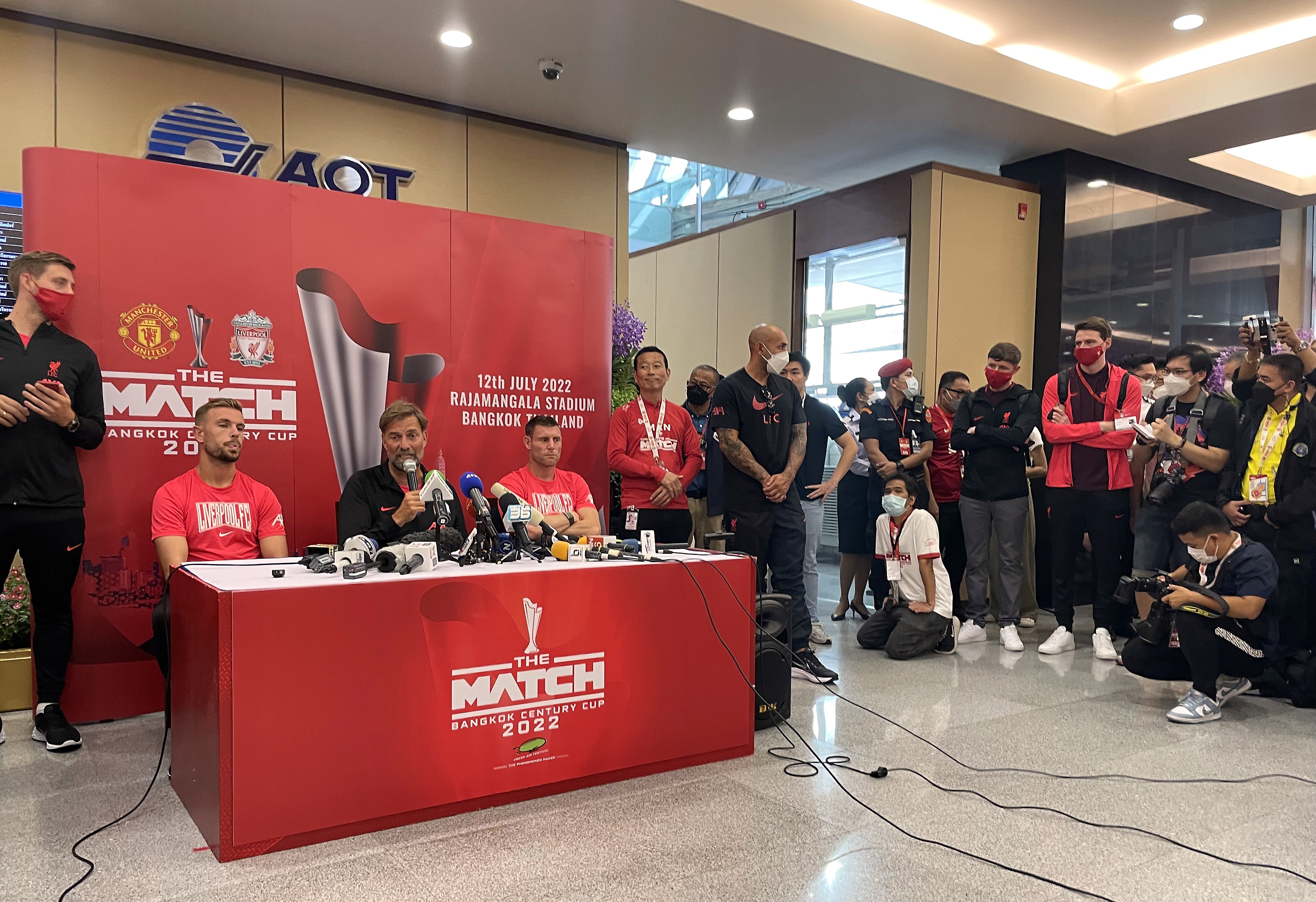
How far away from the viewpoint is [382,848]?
8.27 feet

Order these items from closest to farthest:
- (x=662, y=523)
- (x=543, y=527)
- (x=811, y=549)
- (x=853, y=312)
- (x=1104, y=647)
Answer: (x=543, y=527)
(x=662, y=523)
(x=1104, y=647)
(x=811, y=549)
(x=853, y=312)

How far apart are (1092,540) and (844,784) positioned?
116 inches

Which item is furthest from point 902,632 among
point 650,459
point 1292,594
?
point 1292,594

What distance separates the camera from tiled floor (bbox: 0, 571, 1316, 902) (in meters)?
2.30

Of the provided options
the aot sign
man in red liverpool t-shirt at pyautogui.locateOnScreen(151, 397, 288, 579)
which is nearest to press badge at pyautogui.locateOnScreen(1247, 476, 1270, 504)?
man in red liverpool t-shirt at pyautogui.locateOnScreen(151, 397, 288, 579)

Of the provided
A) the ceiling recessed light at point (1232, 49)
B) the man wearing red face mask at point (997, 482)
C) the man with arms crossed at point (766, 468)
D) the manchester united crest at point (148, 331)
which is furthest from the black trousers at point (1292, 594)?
Answer: the manchester united crest at point (148, 331)

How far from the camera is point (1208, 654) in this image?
388 centimetres

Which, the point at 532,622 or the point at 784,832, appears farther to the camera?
the point at 532,622

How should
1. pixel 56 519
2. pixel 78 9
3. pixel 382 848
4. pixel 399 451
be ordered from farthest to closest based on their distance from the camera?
1. pixel 78 9
2. pixel 399 451
3. pixel 56 519
4. pixel 382 848

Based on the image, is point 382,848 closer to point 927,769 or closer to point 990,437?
point 927,769

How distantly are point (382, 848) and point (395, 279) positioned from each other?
2655 mm

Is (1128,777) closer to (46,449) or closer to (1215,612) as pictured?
(1215,612)

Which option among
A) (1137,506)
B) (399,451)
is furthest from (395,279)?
(1137,506)

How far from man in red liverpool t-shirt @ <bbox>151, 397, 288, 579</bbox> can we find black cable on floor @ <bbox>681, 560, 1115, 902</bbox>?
5.66 feet
